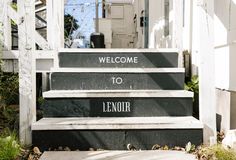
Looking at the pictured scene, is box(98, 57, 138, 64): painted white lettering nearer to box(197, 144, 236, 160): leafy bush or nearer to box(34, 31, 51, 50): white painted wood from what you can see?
box(34, 31, 51, 50): white painted wood

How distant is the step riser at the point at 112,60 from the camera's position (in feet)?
10.6

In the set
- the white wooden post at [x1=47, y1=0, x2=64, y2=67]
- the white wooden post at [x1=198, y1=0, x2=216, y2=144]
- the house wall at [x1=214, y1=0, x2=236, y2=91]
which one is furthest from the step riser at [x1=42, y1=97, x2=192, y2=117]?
the white wooden post at [x1=47, y1=0, x2=64, y2=67]

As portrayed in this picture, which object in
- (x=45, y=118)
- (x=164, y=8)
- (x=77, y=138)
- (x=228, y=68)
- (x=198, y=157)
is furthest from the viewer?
(x=164, y=8)

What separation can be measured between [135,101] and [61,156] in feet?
2.54

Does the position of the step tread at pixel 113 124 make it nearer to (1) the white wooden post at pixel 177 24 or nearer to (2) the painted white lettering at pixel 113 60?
(2) the painted white lettering at pixel 113 60

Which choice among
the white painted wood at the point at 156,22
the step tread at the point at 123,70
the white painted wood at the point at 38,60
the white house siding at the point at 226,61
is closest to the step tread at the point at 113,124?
the white house siding at the point at 226,61

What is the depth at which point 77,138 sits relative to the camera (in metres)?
2.41

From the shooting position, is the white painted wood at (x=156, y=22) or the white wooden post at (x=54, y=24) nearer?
Answer: the white wooden post at (x=54, y=24)

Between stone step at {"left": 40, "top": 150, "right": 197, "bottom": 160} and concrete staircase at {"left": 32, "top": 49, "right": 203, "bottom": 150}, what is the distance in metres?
0.10

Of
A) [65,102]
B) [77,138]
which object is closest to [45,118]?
[65,102]

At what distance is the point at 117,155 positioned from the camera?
2281 millimetres

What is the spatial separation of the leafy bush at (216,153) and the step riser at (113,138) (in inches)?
8.0

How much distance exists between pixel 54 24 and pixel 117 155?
1.87 m

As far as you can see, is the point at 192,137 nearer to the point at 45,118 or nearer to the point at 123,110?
the point at 123,110
